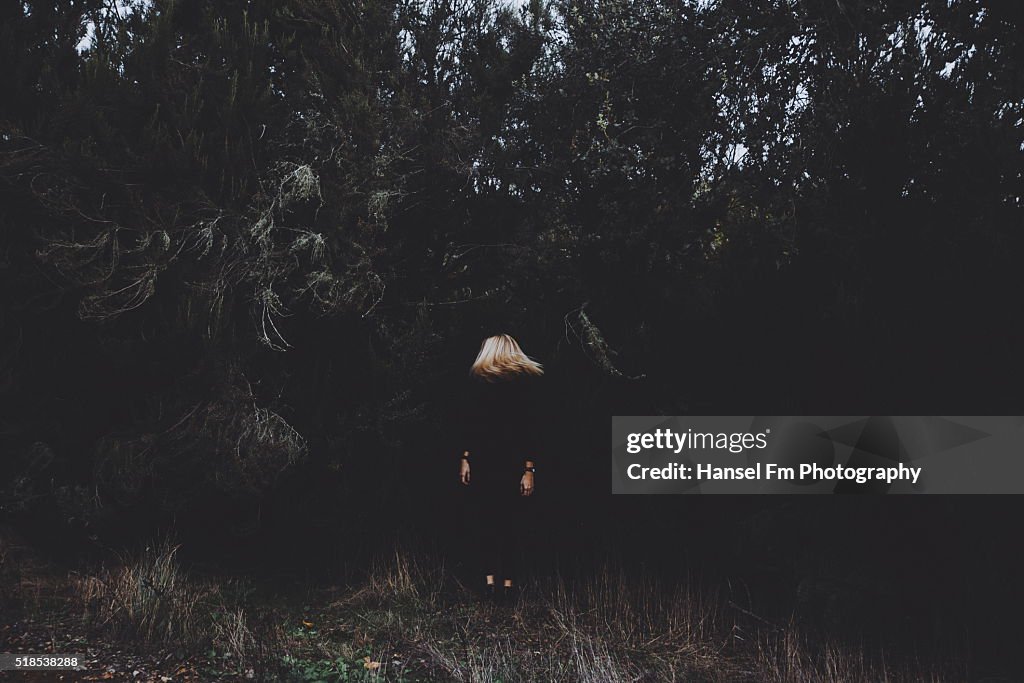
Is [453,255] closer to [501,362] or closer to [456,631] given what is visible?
[501,362]

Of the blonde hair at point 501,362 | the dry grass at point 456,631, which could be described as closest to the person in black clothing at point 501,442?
the blonde hair at point 501,362

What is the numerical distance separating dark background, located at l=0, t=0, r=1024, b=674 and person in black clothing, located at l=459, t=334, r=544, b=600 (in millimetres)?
565

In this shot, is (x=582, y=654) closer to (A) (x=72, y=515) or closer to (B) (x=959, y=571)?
(B) (x=959, y=571)

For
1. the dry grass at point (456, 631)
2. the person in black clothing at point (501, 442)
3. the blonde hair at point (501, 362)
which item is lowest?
the dry grass at point (456, 631)

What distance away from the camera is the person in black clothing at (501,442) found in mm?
5688

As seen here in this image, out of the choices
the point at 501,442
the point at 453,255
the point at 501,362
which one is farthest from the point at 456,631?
the point at 453,255

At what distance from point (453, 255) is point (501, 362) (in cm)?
152

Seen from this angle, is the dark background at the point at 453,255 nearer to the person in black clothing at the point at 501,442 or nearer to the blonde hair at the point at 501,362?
the person in black clothing at the point at 501,442

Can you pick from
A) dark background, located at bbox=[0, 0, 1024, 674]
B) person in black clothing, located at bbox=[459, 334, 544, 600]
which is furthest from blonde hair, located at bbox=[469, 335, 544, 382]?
dark background, located at bbox=[0, 0, 1024, 674]

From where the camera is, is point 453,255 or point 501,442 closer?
point 501,442

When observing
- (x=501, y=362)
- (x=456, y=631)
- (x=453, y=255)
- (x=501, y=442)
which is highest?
(x=453, y=255)

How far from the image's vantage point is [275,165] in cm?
634

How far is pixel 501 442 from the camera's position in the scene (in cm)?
576

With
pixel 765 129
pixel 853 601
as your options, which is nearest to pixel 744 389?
pixel 853 601
